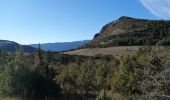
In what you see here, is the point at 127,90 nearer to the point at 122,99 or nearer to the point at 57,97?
the point at 57,97

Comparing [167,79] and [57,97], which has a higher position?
[167,79]

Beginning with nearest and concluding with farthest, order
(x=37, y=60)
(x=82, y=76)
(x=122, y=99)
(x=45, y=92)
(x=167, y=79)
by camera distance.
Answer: (x=167, y=79) → (x=122, y=99) → (x=45, y=92) → (x=37, y=60) → (x=82, y=76)

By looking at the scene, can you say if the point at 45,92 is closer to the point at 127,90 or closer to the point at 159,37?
the point at 127,90

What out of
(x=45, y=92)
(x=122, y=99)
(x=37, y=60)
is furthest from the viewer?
(x=37, y=60)

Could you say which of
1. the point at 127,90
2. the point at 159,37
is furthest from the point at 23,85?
Result: the point at 159,37

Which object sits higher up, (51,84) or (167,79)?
(167,79)

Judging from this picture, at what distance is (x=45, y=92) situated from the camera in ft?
101

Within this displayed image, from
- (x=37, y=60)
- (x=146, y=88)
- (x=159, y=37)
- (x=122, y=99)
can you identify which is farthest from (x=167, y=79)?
(x=159, y=37)

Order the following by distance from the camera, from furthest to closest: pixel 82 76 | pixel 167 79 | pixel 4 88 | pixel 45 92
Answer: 1. pixel 82 76
2. pixel 45 92
3. pixel 4 88
4. pixel 167 79

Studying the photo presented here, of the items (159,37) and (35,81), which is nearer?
(35,81)

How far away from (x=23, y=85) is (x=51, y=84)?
3.04 meters

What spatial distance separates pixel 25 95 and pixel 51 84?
3111mm

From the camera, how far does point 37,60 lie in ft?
111

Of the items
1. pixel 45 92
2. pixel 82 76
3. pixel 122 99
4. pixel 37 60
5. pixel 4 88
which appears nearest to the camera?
pixel 122 99
